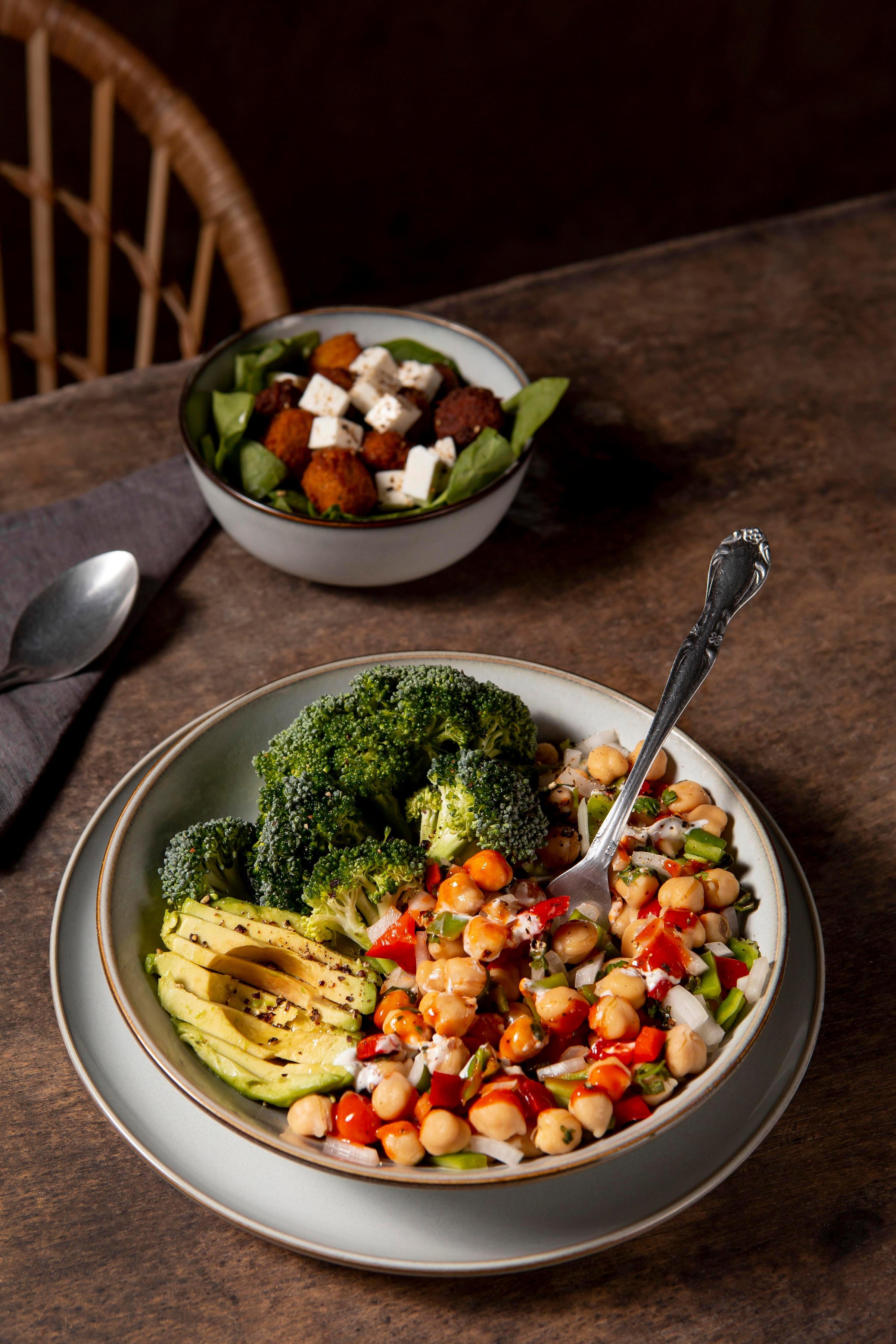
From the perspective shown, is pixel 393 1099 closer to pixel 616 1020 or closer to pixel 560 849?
pixel 616 1020

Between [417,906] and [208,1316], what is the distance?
0.53m

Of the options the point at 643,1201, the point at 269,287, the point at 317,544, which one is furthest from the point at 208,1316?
the point at 269,287

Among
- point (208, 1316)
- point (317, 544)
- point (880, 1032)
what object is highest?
point (317, 544)

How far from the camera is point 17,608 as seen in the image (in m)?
1.99

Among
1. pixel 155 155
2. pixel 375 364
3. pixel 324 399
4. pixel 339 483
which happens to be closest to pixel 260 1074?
pixel 339 483

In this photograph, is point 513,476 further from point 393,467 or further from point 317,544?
point 317,544

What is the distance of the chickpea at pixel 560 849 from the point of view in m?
1.53

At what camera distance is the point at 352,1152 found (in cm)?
118

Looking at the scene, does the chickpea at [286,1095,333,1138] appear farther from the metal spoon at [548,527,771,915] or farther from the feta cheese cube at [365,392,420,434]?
the feta cheese cube at [365,392,420,434]

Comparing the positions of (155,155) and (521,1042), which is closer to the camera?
(521,1042)

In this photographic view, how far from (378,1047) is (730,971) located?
453 millimetres

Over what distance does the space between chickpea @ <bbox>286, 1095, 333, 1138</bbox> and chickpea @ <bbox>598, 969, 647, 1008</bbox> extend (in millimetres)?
357

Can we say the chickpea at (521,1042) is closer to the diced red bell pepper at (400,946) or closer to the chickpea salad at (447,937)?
the chickpea salad at (447,937)

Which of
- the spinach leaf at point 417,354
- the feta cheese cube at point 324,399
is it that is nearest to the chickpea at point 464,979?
the feta cheese cube at point 324,399
